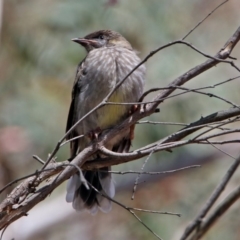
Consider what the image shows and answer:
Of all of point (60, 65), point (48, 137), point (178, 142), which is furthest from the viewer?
point (60, 65)

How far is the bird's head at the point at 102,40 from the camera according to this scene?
6699 mm

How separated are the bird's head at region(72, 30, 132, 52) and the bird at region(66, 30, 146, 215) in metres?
0.18

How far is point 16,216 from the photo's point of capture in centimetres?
440

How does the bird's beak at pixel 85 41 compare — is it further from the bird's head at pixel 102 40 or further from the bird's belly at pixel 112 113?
the bird's belly at pixel 112 113

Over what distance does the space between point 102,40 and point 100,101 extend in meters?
1.13

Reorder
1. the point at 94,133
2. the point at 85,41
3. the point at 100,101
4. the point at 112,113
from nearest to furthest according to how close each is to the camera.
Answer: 1. the point at 94,133
2. the point at 112,113
3. the point at 100,101
4. the point at 85,41

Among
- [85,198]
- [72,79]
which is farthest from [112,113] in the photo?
[72,79]

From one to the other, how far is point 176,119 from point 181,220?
4.73 ft

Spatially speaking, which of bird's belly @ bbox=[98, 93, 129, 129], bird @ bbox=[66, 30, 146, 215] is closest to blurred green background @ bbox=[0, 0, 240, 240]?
bird @ bbox=[66, 30, 146, 215]

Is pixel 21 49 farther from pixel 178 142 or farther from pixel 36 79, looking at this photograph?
pixel 178 142

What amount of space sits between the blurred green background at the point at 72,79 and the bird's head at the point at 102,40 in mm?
2727

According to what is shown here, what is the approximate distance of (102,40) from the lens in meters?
6.79

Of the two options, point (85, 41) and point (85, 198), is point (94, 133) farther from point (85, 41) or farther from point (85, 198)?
point (85, 41)

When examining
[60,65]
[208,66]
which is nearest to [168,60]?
[60,65]
